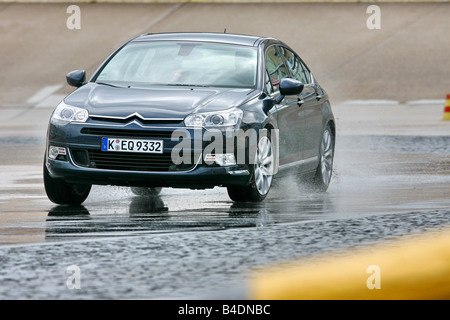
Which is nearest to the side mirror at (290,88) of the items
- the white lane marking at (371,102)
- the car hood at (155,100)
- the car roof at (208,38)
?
the car hood at (155,100)

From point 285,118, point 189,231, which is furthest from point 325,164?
point 189,231

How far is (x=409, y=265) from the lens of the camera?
7055 mm

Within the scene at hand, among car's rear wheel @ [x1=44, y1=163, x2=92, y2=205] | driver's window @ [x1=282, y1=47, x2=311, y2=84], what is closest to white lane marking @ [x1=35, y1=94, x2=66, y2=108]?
driver's window @ [x1=282, y1=47, x2=311, y2=84]

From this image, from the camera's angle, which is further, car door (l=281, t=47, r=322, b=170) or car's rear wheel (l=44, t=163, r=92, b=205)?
car door (l=281, t=47, r=322, b=170)

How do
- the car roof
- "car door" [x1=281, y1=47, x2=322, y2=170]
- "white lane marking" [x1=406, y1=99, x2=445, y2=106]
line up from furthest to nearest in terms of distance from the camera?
"white lane marking" [x1=406, y1=99, x2=445, y2=106], "car door" [x1=281, y1=47, x2=322, y2=170], the car roof

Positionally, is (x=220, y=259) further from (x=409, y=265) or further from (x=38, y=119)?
(x=38, y=119)

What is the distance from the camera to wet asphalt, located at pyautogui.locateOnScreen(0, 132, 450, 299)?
23.3 ft

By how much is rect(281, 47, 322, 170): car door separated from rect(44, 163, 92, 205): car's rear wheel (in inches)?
88.0

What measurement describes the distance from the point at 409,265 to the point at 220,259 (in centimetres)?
139

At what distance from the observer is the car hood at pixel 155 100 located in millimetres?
10750

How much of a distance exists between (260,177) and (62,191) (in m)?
1.76

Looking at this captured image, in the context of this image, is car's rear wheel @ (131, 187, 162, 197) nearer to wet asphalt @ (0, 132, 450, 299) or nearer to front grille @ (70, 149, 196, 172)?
wet asphalt @ (0, 132, 450, 299)
